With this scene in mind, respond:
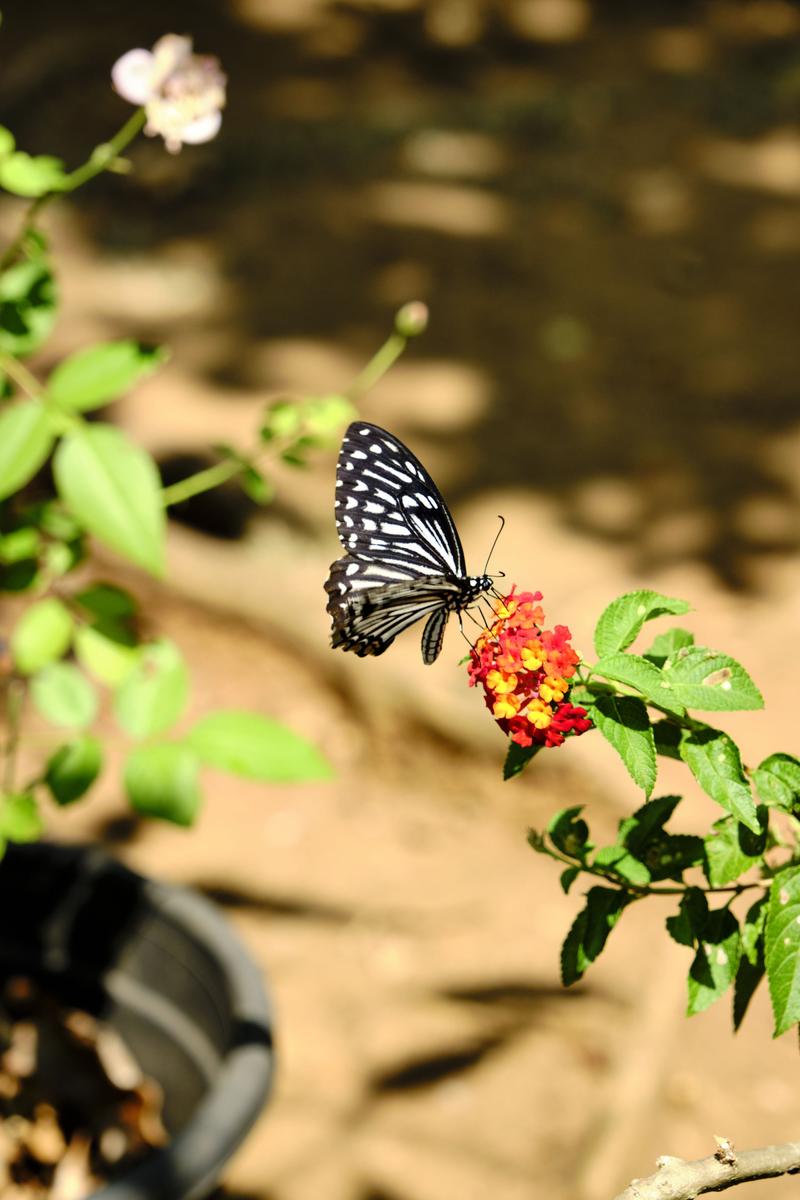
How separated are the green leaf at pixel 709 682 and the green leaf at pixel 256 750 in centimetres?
66

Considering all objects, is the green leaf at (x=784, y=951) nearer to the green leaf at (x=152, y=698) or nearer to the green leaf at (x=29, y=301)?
the green leaf at (x=152, y=698)

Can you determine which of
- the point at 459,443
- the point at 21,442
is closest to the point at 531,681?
the point at 21,442

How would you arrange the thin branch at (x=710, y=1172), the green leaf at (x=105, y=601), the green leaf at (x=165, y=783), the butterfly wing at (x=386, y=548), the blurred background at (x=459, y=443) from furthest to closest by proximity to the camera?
the blurred background at (x=459, y=443)
the green leaf at (x=105, y=601)
the green leaf at (x=165, y=783)
the butterfly wing at (x=386, y=548)
the thin branch at (x=710, y=1172)

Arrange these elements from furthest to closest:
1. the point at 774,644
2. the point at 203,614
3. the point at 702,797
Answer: the point at 203,614 < the point at 774,644 < the point at 702,797

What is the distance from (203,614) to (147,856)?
70 cm

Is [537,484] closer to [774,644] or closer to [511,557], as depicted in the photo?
[511,557]

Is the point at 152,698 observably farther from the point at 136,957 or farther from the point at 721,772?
the point at 721,772

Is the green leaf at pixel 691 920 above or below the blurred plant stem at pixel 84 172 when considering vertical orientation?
below

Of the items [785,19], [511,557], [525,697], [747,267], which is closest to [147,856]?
[511,557]

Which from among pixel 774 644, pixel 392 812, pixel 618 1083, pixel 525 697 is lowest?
pixel 525 697

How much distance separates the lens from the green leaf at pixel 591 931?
2.92ft

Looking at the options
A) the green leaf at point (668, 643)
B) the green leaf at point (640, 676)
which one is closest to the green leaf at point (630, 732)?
the green leaf at point (640, 676)

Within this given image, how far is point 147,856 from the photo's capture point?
2.76m

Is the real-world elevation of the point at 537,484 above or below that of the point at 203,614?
above
